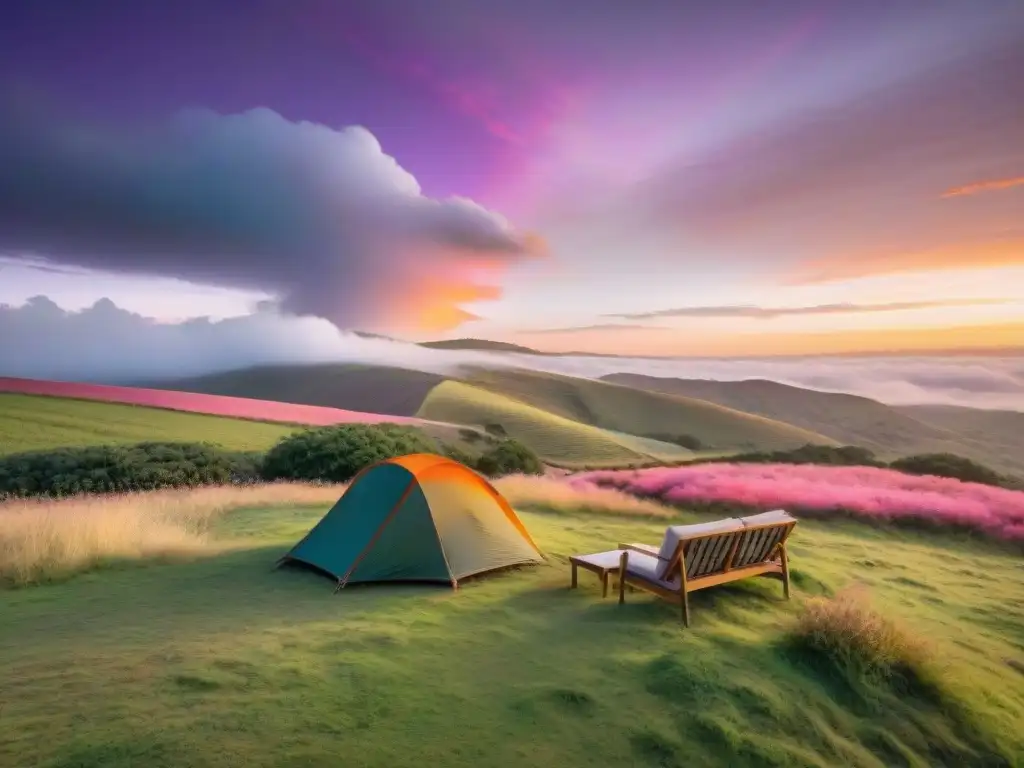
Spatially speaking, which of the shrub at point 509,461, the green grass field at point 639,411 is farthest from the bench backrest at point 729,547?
the green grass field at point 639,411

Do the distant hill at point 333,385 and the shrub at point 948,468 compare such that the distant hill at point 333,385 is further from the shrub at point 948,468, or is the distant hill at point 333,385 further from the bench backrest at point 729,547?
the bench backrest at point 729,547

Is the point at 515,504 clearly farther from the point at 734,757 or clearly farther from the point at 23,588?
the point at 734,757

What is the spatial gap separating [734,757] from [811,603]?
3746 mm

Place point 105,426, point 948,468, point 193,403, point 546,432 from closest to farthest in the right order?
point 948,468 < point 105,426 < point 193,403 < point 546,432

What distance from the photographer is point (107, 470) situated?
22.5 m

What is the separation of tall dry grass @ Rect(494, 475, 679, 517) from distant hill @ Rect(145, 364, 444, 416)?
50.7m

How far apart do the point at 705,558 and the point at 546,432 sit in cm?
4025

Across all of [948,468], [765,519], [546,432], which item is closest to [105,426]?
[546,432]

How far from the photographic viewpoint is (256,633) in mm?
8250

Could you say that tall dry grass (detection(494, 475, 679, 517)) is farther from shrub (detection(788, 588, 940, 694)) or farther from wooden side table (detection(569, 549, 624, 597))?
shrub (detection(788, 588, 940, 694))

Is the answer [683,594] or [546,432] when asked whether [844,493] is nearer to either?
[683,594]

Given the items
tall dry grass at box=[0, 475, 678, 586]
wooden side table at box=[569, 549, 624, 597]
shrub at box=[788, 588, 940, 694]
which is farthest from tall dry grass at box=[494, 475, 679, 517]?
shrub at box=[788, 588, 940, 694]

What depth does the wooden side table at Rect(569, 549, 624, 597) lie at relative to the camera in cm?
1009

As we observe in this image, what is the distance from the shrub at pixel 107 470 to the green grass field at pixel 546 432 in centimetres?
2317
